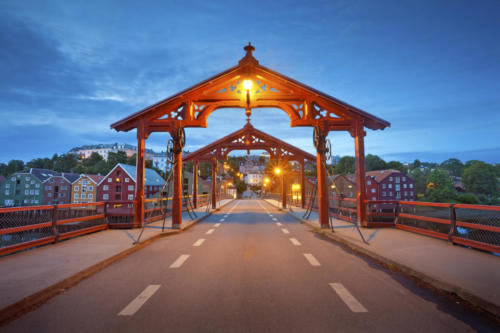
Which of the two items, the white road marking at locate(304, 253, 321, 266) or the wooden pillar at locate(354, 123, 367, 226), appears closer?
the white road marking at locate(304, 253, 321, 266)

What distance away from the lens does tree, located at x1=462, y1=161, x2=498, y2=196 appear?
81562 millimetres

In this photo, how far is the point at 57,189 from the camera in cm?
6738

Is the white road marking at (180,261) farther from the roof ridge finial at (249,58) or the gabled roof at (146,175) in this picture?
the gabled roof at (146,175)

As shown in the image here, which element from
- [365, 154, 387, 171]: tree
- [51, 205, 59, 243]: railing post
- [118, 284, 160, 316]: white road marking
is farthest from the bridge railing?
[365, 154, 387, 171]: tree

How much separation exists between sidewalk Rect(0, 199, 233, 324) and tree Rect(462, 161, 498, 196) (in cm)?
10622

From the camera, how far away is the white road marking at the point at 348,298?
3.47 m

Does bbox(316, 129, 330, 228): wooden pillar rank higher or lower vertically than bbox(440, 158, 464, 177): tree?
lower

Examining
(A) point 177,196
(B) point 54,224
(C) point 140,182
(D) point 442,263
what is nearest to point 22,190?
(C) point 140,182

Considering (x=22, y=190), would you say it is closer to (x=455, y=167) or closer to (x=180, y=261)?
(x=180, y=261)

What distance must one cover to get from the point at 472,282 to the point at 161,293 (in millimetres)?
4815

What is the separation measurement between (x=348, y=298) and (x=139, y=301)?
9.73 ft

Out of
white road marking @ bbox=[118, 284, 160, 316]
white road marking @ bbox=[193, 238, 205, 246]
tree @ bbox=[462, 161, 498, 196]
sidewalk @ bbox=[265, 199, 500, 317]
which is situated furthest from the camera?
tree @ bbox=[462, 161, 498, 196]

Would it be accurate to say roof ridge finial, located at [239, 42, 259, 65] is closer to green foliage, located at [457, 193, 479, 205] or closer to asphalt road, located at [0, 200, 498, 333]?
asphalt road, located at [0, 200, 498, 333]

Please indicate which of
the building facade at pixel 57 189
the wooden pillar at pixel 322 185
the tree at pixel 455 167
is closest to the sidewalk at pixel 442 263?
the wooden pillar at pixel 322 185
